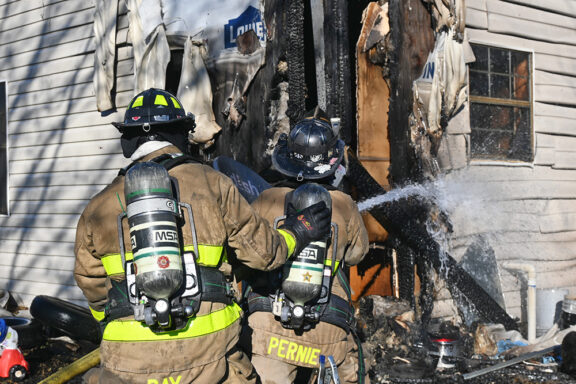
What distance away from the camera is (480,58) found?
7.40m

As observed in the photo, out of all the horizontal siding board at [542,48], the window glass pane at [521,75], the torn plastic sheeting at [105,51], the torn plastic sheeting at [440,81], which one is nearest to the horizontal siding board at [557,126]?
the window glass pane at [521,75]

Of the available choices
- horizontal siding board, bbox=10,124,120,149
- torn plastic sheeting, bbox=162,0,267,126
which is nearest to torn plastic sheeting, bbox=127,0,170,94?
torn plastic sheeting, bbox=162,0,267,126

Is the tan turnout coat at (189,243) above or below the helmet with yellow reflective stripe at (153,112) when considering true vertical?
below

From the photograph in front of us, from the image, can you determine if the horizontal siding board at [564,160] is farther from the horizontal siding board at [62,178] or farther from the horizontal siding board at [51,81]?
the horizontal siding board at [51,81]

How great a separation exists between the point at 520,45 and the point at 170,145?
622cm

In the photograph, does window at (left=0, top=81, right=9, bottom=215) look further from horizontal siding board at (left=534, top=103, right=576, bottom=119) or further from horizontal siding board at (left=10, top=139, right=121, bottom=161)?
horizontal siding board at (left=534, top=103, right=576, bottom=119)

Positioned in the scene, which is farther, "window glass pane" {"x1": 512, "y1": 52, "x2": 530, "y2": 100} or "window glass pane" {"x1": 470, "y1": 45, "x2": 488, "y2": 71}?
"window glass pane" {"x1": 512, "y1": 52, "x2": 530, "y2": 100}

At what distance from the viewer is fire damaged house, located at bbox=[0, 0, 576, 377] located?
6.38 m

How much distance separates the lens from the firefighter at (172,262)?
101 inches

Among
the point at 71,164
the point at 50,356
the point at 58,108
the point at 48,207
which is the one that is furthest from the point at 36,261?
the point at 50,356

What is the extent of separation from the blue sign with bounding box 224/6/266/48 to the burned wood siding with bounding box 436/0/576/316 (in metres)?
2.49

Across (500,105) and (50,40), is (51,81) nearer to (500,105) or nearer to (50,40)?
(50,40)

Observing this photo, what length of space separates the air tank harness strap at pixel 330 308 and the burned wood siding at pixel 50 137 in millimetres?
4887

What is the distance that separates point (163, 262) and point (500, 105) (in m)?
6.25
